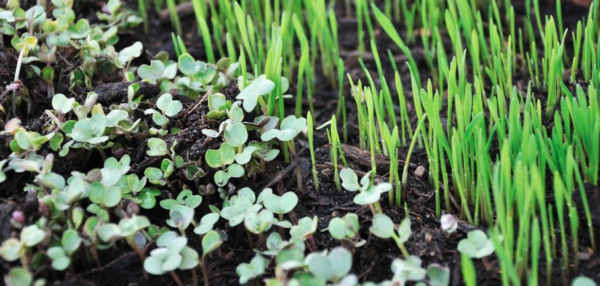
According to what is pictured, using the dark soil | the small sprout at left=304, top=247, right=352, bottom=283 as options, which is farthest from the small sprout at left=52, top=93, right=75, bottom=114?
the small sprout at left=304, top=247, right=352, bottom=283

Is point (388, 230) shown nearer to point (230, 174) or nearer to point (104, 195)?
point (230, 174)

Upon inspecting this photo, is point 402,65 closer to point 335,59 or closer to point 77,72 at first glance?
point 335,59

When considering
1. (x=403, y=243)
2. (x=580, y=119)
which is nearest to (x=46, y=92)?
(x=403, y=243)

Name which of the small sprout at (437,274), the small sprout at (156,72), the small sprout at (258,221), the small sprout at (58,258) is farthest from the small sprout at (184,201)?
the small sprout at (437,274)

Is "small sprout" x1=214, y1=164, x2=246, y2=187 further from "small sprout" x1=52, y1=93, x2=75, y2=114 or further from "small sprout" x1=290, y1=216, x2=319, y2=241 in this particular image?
"small sprout" x1=52, y1=93, x2=75, y2=114

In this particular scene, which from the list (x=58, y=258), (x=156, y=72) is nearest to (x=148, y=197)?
(x=58, y=258)

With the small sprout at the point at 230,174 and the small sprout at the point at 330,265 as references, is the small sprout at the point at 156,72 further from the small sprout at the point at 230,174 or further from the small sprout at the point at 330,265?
the small sprout at the point at 330,265
